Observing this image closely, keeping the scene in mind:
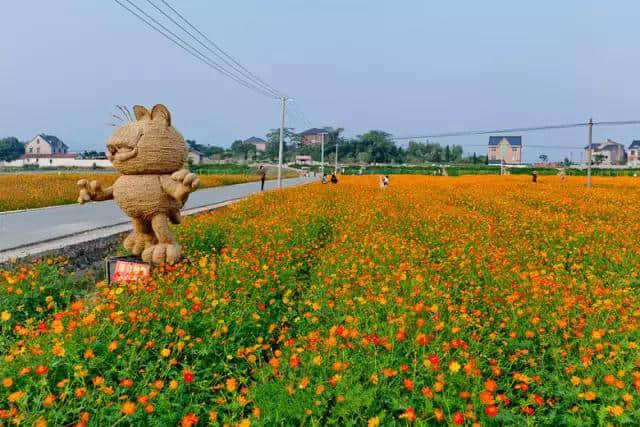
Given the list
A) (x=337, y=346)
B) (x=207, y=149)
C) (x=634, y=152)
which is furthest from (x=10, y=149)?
(x=634, y=152)

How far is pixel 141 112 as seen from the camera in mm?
6066

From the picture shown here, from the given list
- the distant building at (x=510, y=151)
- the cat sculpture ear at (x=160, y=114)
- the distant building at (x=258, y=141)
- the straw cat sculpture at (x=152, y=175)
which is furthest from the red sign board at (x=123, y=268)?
the distant building at (x=258, y=141)

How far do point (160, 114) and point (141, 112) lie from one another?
0.26 metres

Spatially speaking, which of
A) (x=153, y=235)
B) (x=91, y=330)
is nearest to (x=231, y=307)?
(x=91, y=330)

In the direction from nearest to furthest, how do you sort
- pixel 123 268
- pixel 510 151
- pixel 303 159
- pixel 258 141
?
1. pixel 123 268
2. pixel 303 159
3. pixel 510 151
4. pixel 258 141

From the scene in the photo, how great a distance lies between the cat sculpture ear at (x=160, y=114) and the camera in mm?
6012

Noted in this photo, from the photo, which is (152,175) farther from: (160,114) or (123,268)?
(123,268)

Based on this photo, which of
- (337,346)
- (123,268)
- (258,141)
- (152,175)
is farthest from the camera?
(258,141)

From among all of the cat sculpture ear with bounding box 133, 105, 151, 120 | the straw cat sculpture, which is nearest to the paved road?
the straw cat sculpture

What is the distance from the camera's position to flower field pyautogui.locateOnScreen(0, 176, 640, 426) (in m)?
2.45

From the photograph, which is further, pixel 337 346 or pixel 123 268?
pixel 123 268

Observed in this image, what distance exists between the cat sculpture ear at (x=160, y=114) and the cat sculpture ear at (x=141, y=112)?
83mm

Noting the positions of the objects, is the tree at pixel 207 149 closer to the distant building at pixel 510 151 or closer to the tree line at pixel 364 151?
the tree line at pixel 364 151

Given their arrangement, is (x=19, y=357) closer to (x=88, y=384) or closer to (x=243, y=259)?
(x=88, y=384)
